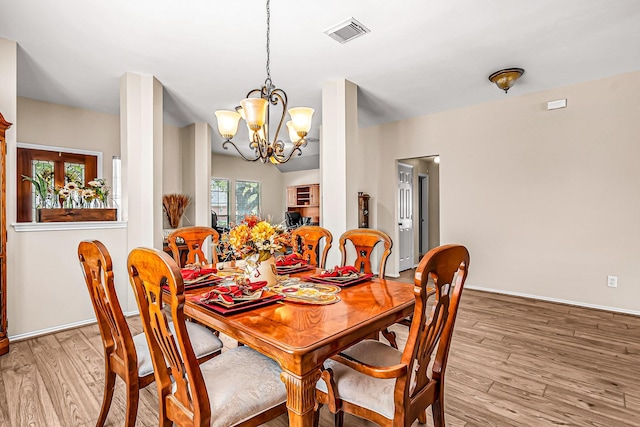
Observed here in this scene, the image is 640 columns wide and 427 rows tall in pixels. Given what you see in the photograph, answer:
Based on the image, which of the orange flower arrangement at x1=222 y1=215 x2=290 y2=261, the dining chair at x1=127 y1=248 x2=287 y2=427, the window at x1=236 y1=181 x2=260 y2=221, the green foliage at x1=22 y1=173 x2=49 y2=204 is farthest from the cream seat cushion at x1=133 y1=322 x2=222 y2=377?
the window at x1=236 y1=181 x2=260 y2=221

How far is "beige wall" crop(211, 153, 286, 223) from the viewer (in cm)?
798

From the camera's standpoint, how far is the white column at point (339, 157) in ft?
12.9

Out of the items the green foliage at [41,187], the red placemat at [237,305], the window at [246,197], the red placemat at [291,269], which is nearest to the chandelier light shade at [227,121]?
the red placemat at [291,269]

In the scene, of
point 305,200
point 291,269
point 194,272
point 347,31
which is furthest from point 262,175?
point 194,272

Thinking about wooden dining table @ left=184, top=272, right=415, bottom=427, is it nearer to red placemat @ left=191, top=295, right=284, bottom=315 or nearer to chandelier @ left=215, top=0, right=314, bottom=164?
red placemat @ left=191, top=295, right=284, bottom=315

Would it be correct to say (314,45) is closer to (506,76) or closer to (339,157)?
(339,157)

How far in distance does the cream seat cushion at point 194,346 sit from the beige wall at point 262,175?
20.8 feet

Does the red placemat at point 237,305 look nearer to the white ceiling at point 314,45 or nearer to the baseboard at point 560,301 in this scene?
the white ceiling at point 314,45

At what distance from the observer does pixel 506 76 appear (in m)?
3.60

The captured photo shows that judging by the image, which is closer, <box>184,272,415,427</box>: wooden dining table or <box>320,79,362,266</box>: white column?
<box>184,272,415,427</box>: wooden dining table

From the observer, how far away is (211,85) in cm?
404

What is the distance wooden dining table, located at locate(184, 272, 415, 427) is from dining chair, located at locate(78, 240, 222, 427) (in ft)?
0.96

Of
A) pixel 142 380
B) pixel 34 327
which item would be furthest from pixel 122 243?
pixel 142 380

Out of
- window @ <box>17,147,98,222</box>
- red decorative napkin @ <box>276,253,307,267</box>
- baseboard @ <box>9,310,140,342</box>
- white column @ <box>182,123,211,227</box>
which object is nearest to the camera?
red decorative napkin @ <box>276,253,307,267</box>
